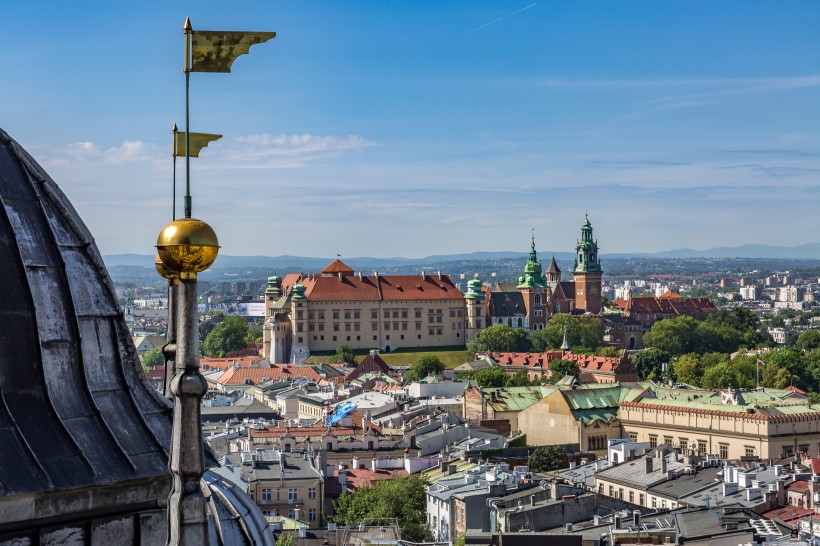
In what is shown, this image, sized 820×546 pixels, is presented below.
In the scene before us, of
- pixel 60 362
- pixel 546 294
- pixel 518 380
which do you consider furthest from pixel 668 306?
pixel 60 362

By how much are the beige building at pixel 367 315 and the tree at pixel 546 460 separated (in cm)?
7573

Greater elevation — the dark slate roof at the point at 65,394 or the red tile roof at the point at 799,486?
the dark slate roof at the point at 65,394

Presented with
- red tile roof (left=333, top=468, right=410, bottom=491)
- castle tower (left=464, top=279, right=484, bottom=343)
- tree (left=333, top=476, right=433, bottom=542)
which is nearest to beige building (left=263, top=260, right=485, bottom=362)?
castle tower (left=464, top=279, right=484, bottom=343)

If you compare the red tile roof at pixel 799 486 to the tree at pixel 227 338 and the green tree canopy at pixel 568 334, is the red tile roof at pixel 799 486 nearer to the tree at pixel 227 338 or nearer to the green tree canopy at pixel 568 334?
the green tree canopy at pixel 568 334

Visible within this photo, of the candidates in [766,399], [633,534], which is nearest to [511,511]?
[633,534]

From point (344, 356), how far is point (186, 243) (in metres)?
128

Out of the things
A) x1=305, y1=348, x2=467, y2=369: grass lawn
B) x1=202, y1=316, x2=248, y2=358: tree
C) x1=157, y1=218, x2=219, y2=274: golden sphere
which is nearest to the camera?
x1=157, y1=218, x2=219, y2=274: golden sphere

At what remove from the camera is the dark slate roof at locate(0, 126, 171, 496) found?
6.33m

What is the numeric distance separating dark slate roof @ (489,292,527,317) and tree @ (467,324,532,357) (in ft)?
46.5

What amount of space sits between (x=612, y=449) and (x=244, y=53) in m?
56.9

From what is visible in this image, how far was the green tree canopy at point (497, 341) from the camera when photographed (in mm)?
137000

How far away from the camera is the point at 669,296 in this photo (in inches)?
7579

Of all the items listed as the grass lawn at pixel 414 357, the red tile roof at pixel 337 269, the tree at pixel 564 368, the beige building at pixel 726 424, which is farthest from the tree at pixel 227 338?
the beige building at pixel 726 424

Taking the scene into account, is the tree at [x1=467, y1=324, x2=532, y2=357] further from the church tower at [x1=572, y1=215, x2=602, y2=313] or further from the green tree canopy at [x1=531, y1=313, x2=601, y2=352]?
the church tower at [x1=572, y1=215, x2=602, y2=313]
